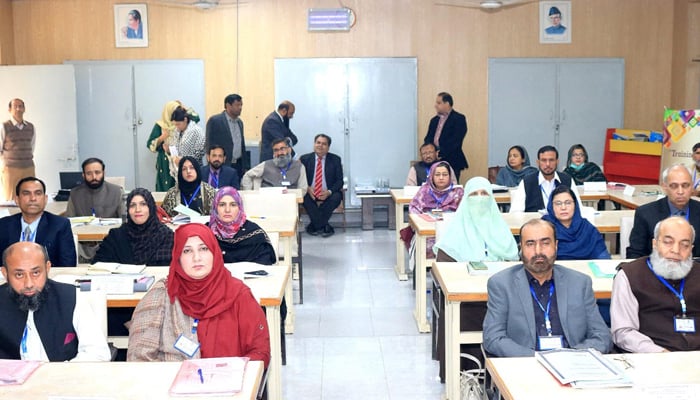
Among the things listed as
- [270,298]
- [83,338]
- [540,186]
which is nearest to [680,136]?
[540,186]

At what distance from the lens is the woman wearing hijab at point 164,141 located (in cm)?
998

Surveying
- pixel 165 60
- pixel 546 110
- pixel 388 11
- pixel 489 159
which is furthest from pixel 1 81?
pixel 546 110

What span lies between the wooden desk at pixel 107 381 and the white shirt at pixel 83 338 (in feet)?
1.31

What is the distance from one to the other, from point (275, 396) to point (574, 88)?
8.47m

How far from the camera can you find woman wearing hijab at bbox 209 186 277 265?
5387mm

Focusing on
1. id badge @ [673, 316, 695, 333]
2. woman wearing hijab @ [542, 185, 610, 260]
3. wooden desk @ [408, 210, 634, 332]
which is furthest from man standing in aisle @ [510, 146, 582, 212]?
id badge @ [673, 316, 695, 333]

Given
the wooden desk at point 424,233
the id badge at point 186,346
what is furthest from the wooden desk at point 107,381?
the wooden desk at point 424,233

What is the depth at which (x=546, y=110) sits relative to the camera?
1174 centimetres

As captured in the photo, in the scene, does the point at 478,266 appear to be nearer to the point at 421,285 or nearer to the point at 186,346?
the point at 421,285

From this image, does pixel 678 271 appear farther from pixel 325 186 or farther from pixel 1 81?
pixel 1 81

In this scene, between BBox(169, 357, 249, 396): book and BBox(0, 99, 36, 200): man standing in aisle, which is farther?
BBox(0, 99, 36, 200): man standing in aisle

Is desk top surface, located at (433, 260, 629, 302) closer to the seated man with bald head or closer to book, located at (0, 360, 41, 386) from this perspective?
the seated man with bald head

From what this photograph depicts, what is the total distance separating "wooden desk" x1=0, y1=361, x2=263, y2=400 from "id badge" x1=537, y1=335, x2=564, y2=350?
1334 millimetres

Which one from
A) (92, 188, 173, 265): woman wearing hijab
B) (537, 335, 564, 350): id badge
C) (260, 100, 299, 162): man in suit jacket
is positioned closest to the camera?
(537, 335, 564, 350): id badge
